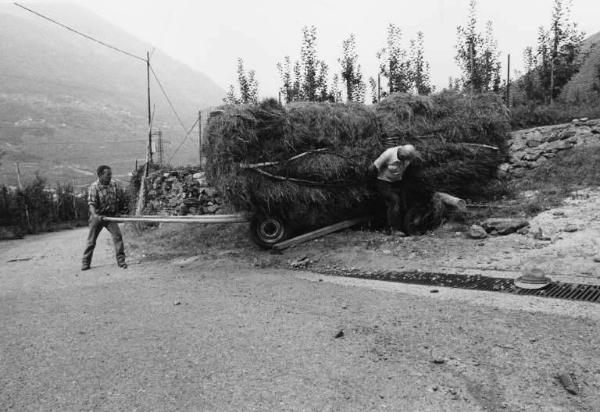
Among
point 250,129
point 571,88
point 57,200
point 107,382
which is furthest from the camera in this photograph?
point 57,200

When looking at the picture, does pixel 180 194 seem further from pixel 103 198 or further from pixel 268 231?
pixel 268 231

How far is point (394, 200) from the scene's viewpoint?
7.07m

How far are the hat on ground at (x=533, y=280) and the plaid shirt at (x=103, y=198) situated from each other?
20.4ft

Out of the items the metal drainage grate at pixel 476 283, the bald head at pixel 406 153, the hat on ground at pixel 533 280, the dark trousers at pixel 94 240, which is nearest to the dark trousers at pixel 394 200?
the bald head at pixel 406 153

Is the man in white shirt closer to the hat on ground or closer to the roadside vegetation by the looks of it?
the hat on ground

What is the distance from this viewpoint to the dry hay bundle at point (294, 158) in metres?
6.69

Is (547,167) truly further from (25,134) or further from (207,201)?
(25,134)

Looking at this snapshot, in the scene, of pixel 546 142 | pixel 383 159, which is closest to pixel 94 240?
pixel 383 159

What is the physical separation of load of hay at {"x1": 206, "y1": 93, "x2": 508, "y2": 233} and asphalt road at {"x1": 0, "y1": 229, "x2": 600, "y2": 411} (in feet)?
7.28

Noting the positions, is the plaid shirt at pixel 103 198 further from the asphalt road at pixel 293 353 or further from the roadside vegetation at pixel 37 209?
the roadside vegetation at pixel 37 209

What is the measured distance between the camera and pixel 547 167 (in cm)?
891

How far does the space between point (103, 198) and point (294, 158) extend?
3.30 m

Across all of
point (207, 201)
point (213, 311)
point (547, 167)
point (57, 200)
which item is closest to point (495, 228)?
point (547, 167)

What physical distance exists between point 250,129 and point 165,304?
317 centimetres
